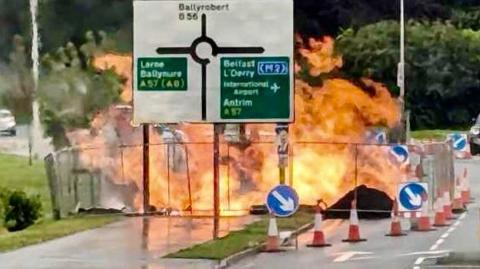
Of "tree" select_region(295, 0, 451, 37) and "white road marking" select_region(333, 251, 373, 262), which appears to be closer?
"white road marking" select_region(333, 251, 373, 262)

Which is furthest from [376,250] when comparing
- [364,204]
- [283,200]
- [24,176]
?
[24,176]

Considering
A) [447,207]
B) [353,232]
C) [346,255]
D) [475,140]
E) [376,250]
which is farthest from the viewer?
[475,140]

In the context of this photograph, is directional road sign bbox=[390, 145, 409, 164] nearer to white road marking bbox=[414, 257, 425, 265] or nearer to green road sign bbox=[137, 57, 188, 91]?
green road sign bbox=[137, 57, 188, 91]

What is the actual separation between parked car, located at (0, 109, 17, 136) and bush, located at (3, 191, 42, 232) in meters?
16.2

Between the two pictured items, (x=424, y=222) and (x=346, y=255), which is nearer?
(x=346, y=255)

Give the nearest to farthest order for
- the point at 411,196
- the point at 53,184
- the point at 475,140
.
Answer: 1. the point at 411,196
2. the point at 53,184
3. the point at 475,140

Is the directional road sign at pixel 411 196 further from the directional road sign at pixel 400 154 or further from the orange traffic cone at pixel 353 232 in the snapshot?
the directional road sign at pixel 400 154

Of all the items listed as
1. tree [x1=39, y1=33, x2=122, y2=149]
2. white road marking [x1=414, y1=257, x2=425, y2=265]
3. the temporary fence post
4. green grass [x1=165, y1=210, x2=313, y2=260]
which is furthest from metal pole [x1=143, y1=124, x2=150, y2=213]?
white road marking [x1=414, y1=257, x2=425, y2=265]

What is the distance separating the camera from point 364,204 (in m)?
29.3

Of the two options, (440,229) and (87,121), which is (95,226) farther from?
(87,121)

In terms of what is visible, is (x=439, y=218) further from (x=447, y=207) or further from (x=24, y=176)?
(x=24, y=176)

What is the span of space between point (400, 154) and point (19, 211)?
28.4 feet

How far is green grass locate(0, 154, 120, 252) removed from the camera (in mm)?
22875

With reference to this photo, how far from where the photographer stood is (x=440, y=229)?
2612 cm
